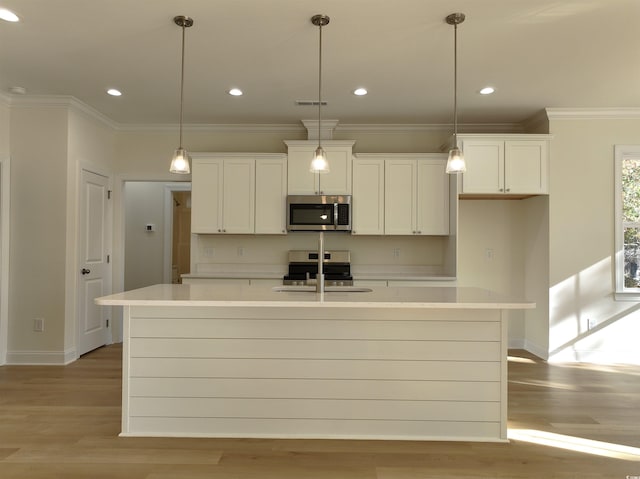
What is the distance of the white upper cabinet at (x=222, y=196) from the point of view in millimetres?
4598

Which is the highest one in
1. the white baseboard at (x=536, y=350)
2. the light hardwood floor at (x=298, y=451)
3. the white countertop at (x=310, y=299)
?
the white countertop at (x=310, y=299)

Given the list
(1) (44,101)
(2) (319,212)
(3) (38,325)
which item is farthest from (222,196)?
(3) (38,325)

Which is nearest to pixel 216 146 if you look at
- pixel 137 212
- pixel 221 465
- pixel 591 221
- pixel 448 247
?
pixel 137 212

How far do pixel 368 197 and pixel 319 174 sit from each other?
58 centimetres

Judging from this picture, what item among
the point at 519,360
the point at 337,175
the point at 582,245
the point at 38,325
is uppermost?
the point at 337,175

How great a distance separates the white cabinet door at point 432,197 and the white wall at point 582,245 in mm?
1048

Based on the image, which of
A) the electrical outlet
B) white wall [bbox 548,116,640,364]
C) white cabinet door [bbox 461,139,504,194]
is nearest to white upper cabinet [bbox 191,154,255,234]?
the electrical outlet

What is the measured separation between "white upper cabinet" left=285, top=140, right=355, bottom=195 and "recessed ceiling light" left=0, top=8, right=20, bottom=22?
2.47m

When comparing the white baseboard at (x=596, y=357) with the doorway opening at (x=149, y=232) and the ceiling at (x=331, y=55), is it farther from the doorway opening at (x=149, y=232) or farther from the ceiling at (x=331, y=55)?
the doorway opening at (x=149, y=232)

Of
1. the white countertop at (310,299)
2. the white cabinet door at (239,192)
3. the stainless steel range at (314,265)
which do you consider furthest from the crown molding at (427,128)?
the white countertop at (310,299)

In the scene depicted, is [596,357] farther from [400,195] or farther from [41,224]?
[41,224]

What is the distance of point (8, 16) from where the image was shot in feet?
8.64

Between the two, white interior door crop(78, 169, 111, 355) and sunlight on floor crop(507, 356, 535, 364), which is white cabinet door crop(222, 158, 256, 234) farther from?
sunlight on floor crop(507, 356, 535, 364)

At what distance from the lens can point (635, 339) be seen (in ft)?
14.1
